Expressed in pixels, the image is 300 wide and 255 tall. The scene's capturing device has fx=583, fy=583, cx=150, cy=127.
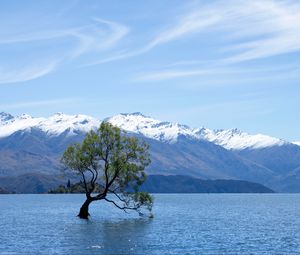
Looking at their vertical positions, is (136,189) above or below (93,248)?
above

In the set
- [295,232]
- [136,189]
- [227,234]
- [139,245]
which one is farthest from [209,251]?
[136,189]

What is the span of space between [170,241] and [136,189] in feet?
116

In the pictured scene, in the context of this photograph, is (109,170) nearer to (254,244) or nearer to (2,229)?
(2,229)

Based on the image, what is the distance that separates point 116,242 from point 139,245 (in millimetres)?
4774

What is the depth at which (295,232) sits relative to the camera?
108 meters

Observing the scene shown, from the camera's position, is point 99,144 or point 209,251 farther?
point 99,144

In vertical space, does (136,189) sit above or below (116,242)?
above

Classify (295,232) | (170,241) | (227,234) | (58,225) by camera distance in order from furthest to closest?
(58,225)
(295,232)
(227,234)
(170,241)

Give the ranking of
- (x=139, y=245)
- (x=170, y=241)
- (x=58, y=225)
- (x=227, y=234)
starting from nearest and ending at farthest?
(x=139, y=245) → (x=170, y=241) → (x=227, y=234) → (x=58, y=225)

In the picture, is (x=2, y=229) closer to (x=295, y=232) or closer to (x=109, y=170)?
(x=109, y=170)

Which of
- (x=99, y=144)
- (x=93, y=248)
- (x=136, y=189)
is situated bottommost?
(x=93, y=248)

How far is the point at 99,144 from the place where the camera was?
402ft

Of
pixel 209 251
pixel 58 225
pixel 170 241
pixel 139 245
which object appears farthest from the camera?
pixel 58 225

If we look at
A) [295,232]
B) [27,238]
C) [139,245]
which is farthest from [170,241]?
[295,232]
